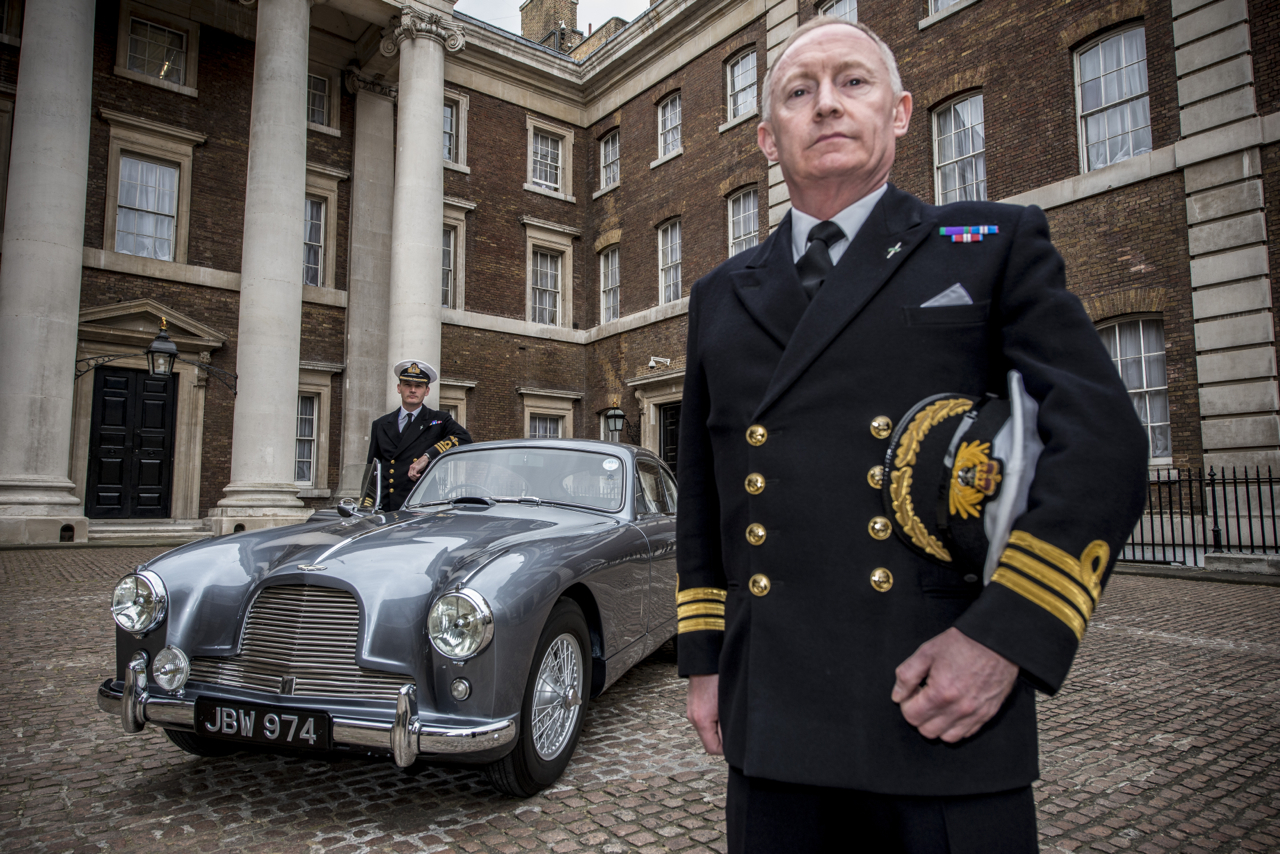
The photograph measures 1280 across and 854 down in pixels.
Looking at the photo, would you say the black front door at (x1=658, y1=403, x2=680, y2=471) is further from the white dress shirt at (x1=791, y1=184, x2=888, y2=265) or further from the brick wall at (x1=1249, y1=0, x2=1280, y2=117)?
the white dress shirt at (x1=791, y1=184, x2=888, y2=265)

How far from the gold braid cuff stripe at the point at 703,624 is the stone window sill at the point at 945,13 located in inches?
577

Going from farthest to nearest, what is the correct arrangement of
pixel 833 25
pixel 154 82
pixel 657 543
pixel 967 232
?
pixel 154 82 → pixel 657 543 → pixel 833 25 → pixel 967 232

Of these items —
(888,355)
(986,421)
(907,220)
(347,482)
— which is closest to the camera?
(986,421)

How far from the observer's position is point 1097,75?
37.4 feet

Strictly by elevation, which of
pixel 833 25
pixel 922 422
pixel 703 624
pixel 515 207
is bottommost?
pixel 703 624

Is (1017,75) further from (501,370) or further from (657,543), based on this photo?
(501,370)

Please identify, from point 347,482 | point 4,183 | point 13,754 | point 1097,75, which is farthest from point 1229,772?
point 4,183

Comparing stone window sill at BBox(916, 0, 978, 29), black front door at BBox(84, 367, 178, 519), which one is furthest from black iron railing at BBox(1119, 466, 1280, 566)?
black front door at BBox(84, 367, 178, 519)

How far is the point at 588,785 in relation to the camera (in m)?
3.23

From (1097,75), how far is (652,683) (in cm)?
1170

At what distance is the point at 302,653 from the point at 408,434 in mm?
3111

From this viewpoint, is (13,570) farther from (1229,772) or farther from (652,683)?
(1229,772)

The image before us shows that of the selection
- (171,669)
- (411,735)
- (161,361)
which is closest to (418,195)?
(161,361)

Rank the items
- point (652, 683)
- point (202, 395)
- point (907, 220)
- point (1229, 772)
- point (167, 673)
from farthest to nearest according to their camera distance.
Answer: point (202, 395), point (652, 683), point (1229, 772), point (167, 673), point (907, 220)
